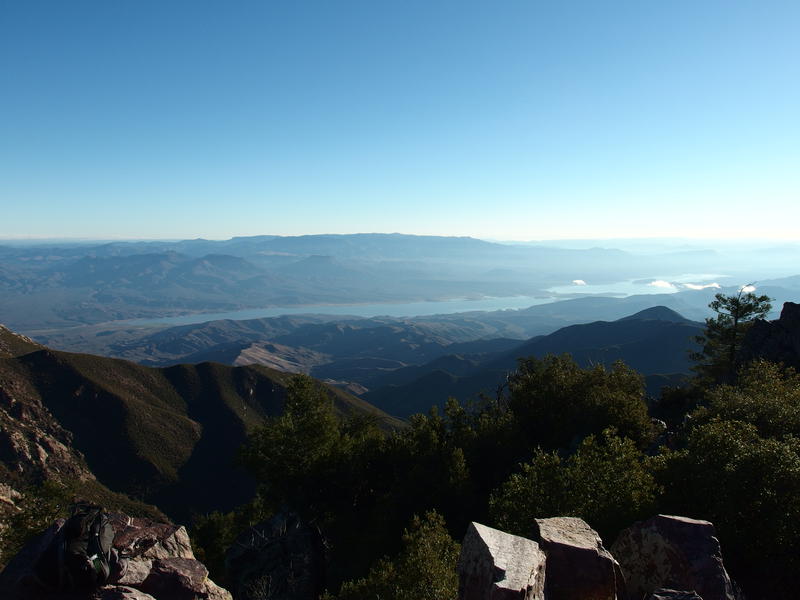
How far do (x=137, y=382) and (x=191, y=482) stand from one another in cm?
6099

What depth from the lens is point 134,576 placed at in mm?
15375

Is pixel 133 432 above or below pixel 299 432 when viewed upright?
below

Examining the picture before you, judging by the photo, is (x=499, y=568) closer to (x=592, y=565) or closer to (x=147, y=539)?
(x=592, y=565)

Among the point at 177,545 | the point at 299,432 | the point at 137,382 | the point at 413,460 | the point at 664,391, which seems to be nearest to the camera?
the point at 177,545

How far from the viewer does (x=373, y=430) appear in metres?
47.6

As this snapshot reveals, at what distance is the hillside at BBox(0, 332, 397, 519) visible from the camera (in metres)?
123

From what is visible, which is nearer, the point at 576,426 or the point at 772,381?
the point at 772,381

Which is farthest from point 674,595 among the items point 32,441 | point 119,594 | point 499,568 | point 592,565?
point 32,441

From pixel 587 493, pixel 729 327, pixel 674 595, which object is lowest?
pixel 587 493

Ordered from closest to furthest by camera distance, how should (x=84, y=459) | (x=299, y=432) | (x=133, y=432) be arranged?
(x=299, y=432), (x=84, y=459), (x=133, y=432)

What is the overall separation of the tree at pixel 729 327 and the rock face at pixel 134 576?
62.3 meters

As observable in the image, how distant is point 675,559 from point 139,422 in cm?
16615

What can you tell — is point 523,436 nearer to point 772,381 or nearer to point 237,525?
point 772,381

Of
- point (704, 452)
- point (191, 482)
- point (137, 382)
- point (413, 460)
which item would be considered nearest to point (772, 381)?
point (704, 452)
